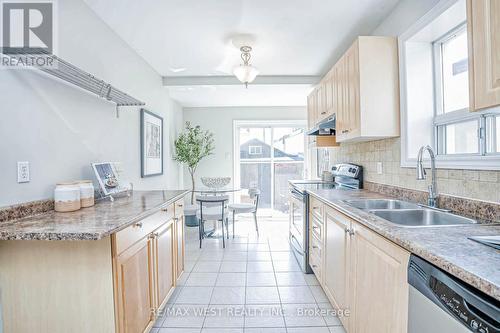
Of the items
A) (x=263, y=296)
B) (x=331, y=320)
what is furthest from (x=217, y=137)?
(x=331, y=320)

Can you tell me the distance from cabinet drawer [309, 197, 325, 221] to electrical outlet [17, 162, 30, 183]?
1992 millimetres

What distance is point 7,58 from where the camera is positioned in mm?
1378

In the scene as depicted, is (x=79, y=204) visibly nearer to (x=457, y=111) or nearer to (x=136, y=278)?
(x=136, y=278)

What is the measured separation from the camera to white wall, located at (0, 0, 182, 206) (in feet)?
4.69

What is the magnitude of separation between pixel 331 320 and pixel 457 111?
1682mm

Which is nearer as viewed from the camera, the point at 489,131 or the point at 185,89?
the point at 489,131

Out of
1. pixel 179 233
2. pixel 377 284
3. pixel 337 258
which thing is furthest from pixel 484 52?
pixel 179 233

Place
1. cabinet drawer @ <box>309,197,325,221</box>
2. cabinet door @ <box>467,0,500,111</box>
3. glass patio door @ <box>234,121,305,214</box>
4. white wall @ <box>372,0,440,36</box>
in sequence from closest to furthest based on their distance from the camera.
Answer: cabinet door @ <box>467,0,500,111</box>
white wall @ <box>372,0,440,36</box>
cabinet drawer @ <box>309,197,325,221</box>
glass patio door @ <box>234,121,305,214</box>

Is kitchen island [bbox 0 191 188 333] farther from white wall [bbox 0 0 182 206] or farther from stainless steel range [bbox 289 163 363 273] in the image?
stainless steel range [bbox 289 163 363 273]

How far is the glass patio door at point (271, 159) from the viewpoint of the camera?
5.48 meters

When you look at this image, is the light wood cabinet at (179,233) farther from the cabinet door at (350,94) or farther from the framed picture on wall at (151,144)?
the cabinet door at (350,94)

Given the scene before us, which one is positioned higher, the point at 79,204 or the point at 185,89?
the point at 185,89

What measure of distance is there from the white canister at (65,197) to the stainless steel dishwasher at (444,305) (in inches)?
70.4

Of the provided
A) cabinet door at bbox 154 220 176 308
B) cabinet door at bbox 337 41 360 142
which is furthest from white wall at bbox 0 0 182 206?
cabinet door at bbox 337 41 360 142
